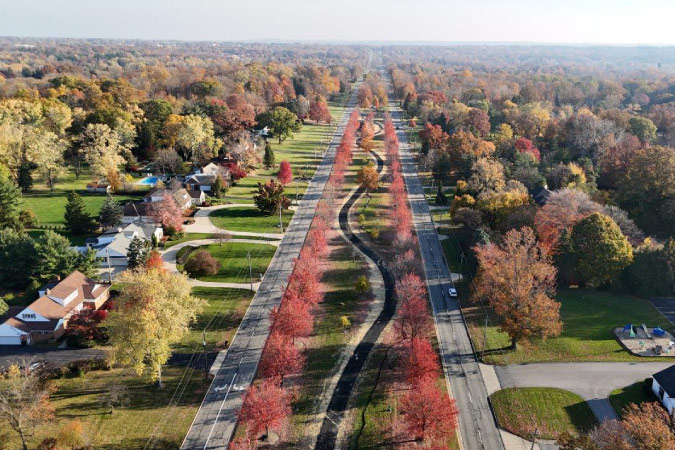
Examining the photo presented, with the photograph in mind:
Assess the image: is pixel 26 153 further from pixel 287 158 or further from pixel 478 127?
pixel 478 127

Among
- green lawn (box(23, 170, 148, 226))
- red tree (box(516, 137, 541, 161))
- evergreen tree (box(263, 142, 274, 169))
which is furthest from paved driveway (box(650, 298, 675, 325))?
green lawn (box(23, 170, 148, 226))

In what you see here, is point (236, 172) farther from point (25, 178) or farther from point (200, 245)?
point (25, 178)

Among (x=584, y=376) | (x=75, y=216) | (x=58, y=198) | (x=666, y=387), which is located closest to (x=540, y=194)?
(x=584, y=376)

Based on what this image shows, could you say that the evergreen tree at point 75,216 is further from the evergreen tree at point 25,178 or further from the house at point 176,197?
the evergreen tree at point 25,178

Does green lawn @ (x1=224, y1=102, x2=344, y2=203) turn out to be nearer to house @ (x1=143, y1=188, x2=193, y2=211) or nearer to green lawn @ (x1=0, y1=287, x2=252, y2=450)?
house @ (x1=143, y1=188, x2=193, y2=211)

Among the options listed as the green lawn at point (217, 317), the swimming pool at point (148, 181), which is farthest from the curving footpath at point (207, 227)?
the swimming pool at point (148, 181)

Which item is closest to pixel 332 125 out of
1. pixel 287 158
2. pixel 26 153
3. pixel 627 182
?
pixel 287 158
